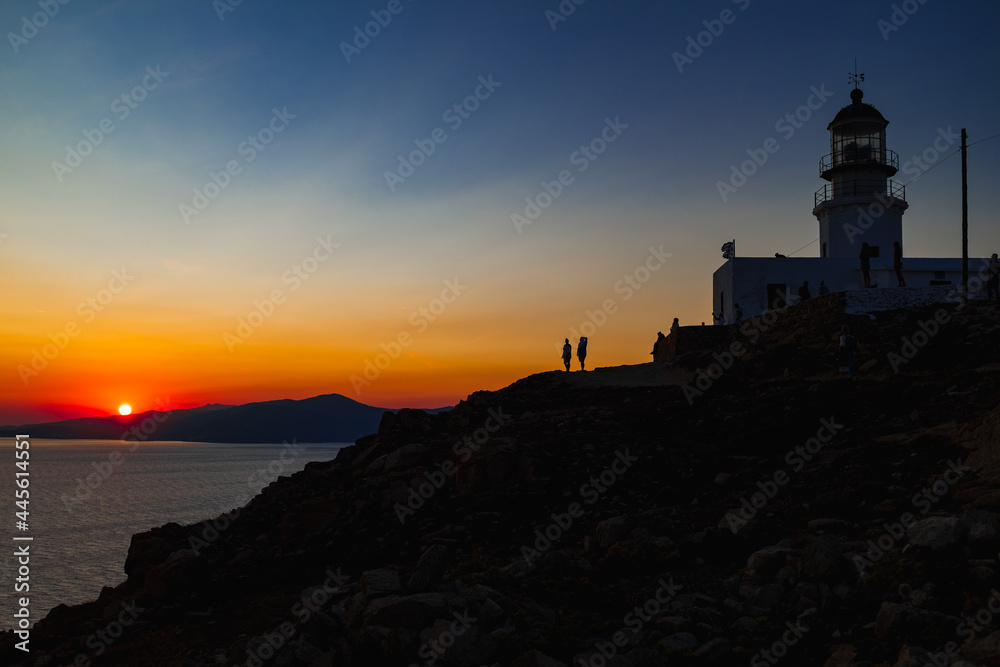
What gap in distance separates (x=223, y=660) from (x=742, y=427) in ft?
44.5

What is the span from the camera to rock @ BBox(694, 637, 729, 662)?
7.14 metres

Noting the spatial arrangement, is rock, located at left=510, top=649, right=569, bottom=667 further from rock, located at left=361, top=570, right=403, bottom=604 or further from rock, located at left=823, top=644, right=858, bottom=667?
rock, located at left=823, top=644, right=858, bottom=667

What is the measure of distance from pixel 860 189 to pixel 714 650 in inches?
1449

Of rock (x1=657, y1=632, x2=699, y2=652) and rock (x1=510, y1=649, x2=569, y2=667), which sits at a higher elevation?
rock (x1=657, y1=632, x2=699, y2=652)

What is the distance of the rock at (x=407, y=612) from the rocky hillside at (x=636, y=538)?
0.08ft

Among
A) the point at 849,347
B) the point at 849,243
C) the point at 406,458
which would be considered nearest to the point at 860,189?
the point at 849,243

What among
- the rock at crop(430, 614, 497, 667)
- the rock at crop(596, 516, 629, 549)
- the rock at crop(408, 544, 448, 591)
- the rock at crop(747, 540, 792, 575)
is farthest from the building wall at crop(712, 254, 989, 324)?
the rock at crop(430, 614, 497, 667)

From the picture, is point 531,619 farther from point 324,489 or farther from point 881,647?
point 324,489

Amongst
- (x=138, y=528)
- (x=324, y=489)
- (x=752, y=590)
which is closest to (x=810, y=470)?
(x=752, y=590)

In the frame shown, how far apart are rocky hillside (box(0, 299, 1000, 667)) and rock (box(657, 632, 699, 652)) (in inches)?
1.0

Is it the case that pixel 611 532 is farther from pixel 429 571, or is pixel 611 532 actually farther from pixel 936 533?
pixel 936 533

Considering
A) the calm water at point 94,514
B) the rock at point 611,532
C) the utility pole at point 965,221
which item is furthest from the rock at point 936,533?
the calm water at point 94,514

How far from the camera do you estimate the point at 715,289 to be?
39.5m

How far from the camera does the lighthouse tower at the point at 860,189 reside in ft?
122
